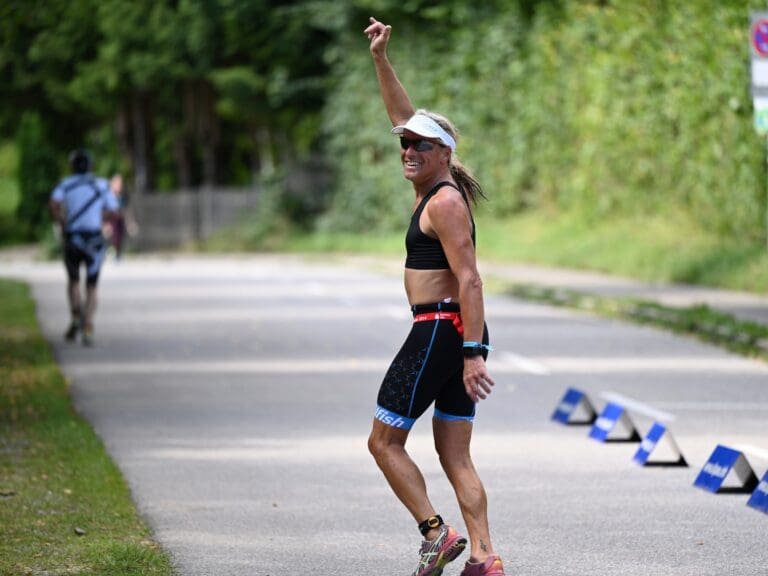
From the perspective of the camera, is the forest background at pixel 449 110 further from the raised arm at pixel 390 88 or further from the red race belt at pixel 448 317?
the red race belt at pixel 448 317

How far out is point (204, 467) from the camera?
Result: 1070cm

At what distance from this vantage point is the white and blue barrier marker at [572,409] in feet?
41.1

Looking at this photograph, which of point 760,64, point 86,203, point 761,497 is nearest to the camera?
point 761,497

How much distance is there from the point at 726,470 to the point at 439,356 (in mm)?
3008

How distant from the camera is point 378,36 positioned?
7930 mm

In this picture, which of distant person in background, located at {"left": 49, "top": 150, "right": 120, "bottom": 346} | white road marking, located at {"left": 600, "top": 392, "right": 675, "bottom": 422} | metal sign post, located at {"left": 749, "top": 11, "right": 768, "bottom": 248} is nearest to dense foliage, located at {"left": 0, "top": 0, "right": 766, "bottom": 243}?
distant person in background, located at {"left": 49, "top": 150, "right": 120, "bottom": 346}

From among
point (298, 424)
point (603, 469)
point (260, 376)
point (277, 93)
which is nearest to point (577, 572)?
point (603, 469)

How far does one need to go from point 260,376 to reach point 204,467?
16.8 feet

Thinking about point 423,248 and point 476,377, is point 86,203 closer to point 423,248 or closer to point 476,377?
point 423,248

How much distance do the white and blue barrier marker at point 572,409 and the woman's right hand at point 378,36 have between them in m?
5.04

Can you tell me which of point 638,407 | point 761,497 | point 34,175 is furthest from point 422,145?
point 34,175

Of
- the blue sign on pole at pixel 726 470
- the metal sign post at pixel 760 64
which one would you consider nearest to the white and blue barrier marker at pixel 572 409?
the blue sign on pole at pixel 726 470

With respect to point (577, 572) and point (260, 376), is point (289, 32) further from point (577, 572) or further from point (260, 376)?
point (577, 572)

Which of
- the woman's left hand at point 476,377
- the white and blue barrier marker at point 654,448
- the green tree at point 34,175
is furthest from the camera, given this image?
the green tree at point 34,175
